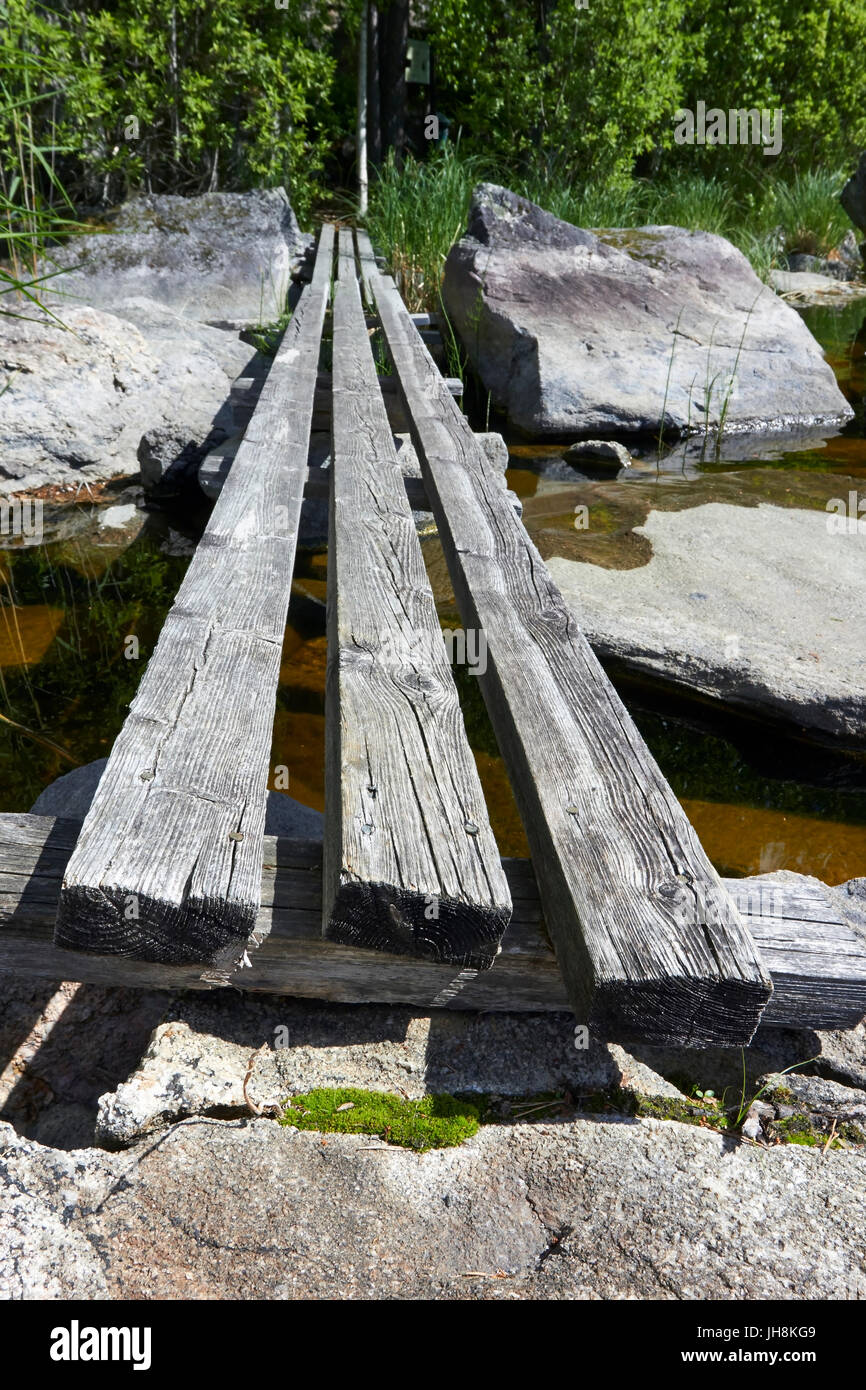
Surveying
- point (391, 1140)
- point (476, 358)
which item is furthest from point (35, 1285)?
point (476, 358)

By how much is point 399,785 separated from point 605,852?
0.36 meters

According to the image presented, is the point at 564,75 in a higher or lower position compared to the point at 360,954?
higher

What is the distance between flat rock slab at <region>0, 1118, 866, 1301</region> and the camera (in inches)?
50.6

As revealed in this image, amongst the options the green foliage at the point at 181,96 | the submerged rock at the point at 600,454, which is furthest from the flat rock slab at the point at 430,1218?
the green foliage at the point at 181,96

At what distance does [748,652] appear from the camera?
3.32 m

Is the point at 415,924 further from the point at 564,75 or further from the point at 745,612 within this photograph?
the point at 564,75

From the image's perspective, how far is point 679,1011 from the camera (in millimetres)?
1373

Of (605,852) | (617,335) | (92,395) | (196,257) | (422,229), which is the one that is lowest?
(605,852)

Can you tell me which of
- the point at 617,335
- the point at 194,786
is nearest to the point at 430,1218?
the point at 194,786

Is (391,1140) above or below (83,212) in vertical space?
below

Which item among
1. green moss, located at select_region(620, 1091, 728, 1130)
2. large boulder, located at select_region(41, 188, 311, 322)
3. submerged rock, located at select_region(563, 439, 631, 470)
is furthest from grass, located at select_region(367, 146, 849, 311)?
green moss, located at select_region(620, 1091, 728, 1130)
